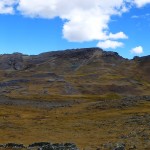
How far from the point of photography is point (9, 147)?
A: 41.9 m

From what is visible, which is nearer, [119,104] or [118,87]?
[119,104]

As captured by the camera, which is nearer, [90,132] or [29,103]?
[90,132]

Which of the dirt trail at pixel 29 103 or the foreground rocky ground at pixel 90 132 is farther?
the dirt trail at pixel 29 103

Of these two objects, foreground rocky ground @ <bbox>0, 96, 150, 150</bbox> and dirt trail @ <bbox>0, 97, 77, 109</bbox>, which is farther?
dirt trail @ <bbox>0, 97, 77, 109</bbox>

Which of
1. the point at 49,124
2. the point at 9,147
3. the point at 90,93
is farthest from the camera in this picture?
the point at 90,93

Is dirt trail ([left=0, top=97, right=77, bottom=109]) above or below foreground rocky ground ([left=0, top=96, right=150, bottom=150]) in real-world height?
above

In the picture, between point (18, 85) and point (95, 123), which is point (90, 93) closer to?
point (18, 85)

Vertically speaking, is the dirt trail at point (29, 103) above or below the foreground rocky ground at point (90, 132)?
above

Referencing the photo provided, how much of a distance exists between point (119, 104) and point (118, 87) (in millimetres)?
99250

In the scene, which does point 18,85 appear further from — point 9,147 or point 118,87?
point 9,147

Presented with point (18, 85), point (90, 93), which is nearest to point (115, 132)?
point (90, 93)

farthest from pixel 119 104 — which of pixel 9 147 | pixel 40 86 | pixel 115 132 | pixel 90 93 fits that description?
pixel 40 86

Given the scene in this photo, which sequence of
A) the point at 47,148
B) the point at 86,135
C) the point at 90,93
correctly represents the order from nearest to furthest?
the point at 47,148 → the point at 86,135 → the point at 90,93

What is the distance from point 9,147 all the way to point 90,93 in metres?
148
